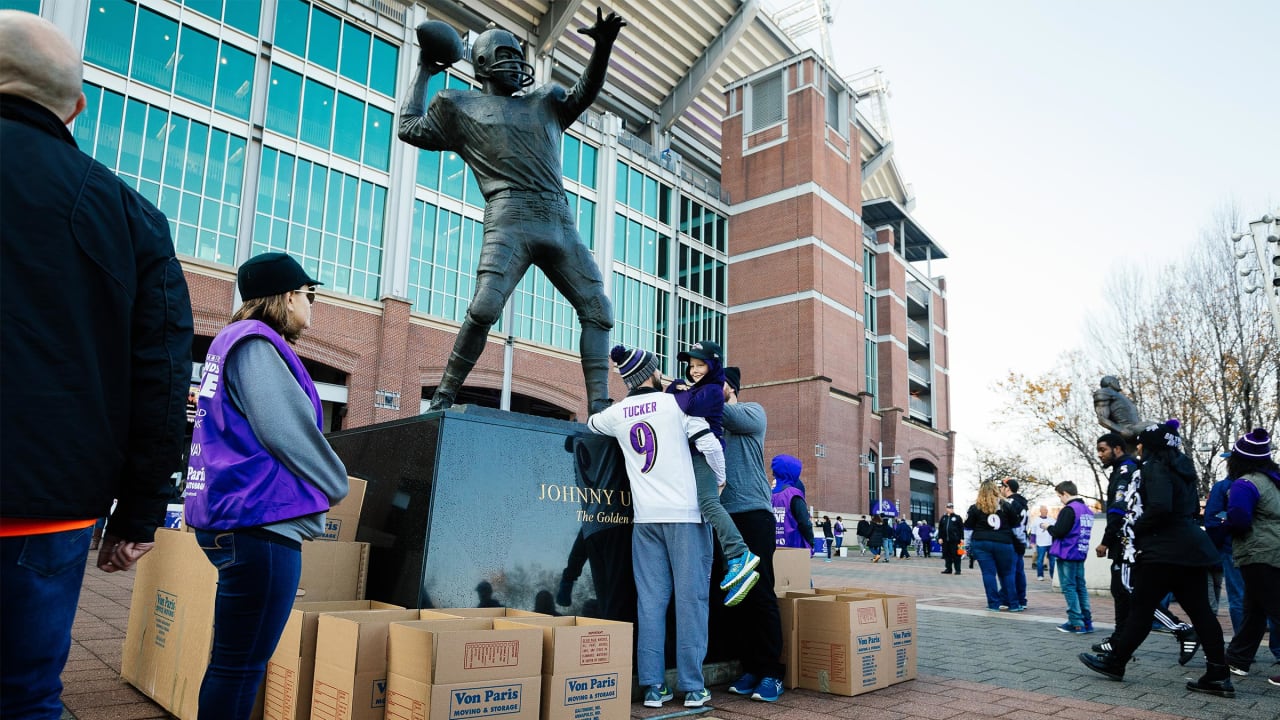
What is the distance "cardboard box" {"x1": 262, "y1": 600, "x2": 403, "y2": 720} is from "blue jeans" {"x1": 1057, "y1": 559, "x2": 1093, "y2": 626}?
7.19 meters

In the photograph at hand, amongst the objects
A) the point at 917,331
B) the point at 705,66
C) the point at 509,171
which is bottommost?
the point at 509,171

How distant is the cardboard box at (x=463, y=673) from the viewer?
2.76 m

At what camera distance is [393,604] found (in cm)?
385

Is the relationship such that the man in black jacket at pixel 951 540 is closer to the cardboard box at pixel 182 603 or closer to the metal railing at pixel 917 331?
the cardboard box at pixel 182 603

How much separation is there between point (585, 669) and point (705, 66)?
3500 centimetres

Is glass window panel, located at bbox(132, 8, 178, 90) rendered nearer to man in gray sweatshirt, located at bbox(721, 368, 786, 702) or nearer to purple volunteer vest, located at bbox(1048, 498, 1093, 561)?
man in gray sweatshirt, located at bbox(721, 368, 786, 702)

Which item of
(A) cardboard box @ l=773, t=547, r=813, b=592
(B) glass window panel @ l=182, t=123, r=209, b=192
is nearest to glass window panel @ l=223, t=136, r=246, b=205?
(B) glass window panel @ l=182, t=123, r=209, b=192

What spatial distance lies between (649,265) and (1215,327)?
20.1 m

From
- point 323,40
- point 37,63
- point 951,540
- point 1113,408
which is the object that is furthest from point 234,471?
point 323,40

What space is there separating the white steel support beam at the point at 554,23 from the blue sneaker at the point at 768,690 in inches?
1074

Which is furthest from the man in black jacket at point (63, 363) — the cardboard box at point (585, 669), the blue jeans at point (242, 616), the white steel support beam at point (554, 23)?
the white steel support beam at point (554, 23)

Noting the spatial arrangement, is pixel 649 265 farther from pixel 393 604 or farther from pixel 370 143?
pixel 393 604

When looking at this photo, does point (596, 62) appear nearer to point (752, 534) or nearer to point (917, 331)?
point (752, 534)

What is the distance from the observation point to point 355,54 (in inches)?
955
